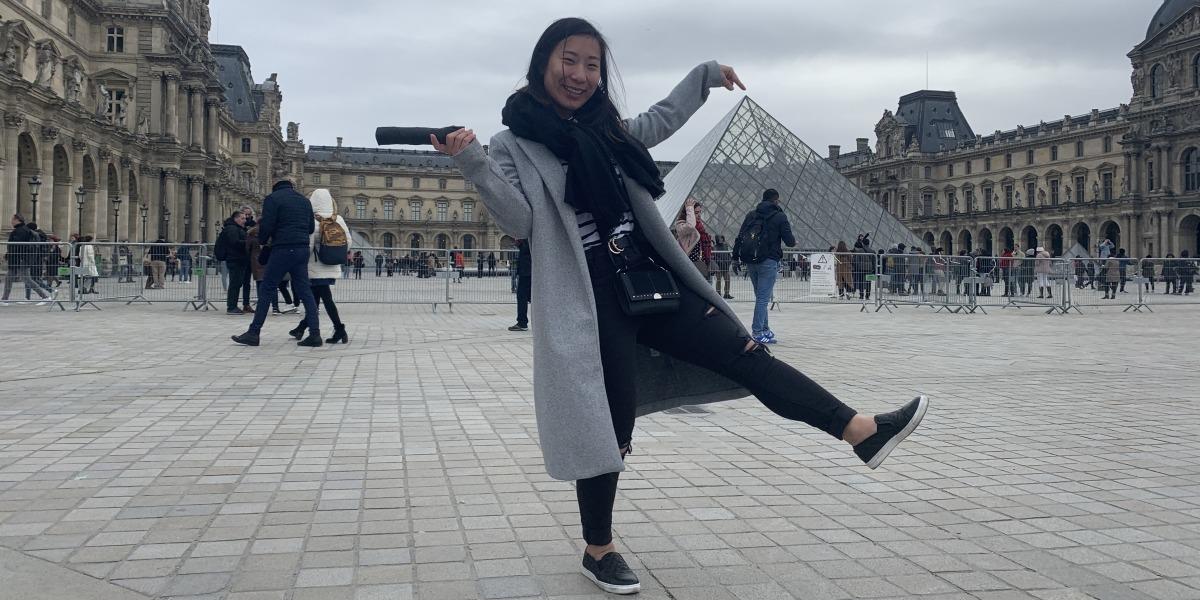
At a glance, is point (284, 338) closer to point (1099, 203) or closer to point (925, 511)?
point (925, 511)

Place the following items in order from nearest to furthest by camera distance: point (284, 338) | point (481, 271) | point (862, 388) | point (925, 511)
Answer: point (925, 511) < point (862, 388) < point (284, 338) < point (481, 271)

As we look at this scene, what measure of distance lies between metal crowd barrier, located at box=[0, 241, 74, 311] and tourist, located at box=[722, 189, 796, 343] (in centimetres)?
1018

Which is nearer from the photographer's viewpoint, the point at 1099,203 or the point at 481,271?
the point at 481,271

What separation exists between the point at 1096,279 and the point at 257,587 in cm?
1811

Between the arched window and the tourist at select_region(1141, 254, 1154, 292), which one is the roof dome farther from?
the tourist at select_region(1141, 254, 1154, 292)

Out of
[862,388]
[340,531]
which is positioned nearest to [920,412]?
[340,531]

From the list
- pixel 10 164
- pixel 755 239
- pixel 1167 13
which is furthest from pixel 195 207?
pixel 1167 13

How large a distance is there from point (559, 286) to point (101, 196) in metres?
38.0

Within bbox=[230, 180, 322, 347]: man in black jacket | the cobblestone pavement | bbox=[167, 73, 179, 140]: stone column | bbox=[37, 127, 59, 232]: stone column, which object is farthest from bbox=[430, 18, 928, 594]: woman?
bbox=[167, 73, 179, 140]: stone column

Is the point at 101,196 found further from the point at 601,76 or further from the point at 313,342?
the point at 601,76

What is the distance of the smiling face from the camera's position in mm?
2420

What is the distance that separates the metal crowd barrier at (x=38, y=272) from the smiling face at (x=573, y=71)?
528 inches

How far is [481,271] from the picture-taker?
15828 millimetres

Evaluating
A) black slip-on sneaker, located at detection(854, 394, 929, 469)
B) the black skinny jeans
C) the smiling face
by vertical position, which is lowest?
black slip-on sneaker, located at detection(854, 394, 929, 469)
